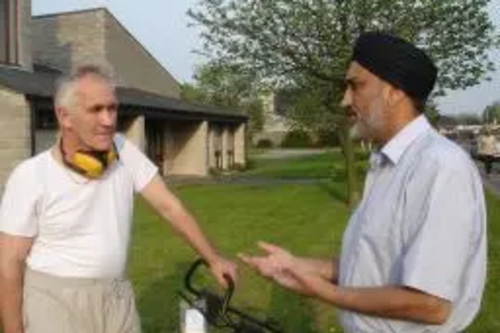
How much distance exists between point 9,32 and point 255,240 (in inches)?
692

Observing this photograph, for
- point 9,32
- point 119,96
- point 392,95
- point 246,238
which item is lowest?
point 246,238

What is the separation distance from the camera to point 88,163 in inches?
161

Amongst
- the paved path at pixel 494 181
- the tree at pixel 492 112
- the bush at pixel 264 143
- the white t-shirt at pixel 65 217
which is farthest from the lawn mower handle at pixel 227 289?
Result: the tree at pixel 492 112

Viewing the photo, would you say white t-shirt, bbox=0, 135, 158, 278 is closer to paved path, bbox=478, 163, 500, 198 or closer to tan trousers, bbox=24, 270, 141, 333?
tan trousers, bbox=24, 270, 141, 333

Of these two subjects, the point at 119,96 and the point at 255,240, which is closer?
the point at 255,240

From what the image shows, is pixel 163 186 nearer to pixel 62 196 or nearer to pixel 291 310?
pixel 62 196

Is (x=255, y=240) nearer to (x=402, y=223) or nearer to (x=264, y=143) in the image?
(x=402, y=223)

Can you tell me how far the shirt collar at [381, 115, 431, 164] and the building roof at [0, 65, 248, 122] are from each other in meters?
17.6

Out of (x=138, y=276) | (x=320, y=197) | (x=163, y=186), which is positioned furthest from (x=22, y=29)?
(x=163, y=186)

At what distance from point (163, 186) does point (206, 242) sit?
34 centimetres

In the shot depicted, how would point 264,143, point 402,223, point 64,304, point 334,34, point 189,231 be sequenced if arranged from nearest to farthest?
point 402,223 → point 64,304 → point 189,231 → point 334,34 → point 264,143

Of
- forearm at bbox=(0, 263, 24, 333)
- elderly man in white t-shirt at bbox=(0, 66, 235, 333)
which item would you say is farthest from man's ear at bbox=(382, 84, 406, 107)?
forearm at bbox=(0, 263, 24, 333)

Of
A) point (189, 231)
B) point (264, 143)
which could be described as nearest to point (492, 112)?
point (264, 143)

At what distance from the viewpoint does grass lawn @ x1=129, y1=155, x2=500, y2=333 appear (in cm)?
938
